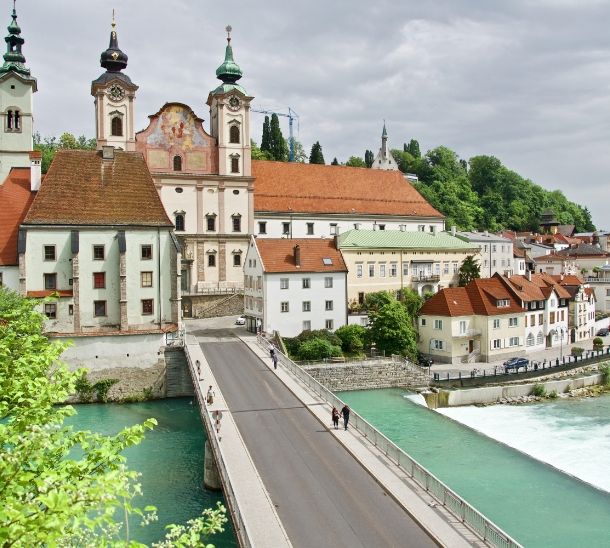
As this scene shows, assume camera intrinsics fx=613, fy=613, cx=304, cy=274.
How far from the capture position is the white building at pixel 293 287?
46.3 m

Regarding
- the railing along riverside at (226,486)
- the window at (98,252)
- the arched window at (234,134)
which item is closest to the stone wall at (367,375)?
the railing along riverside at (226,486)

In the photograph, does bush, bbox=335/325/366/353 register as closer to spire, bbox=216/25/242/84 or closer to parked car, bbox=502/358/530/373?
parked car, bbox=502/358/530/373

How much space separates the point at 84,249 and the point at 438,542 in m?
31.1

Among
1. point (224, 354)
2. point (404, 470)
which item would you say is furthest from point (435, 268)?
point (404, 470)

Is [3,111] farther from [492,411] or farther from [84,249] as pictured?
[492,411]

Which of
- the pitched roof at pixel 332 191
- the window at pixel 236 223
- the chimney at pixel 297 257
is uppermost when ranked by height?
the pitched roof at pixel 332 191

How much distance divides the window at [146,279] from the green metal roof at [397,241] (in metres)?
17.0

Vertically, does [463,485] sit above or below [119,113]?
below

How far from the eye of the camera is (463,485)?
25.1 meters

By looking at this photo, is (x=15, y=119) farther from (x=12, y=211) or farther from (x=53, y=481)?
(x=53, y=481)

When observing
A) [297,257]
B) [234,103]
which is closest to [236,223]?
[234,103]

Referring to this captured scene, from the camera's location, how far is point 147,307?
40.8 meters

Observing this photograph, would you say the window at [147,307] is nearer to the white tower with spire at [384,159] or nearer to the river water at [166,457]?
the river water at [166,457]

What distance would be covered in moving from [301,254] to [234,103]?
17.8 m
